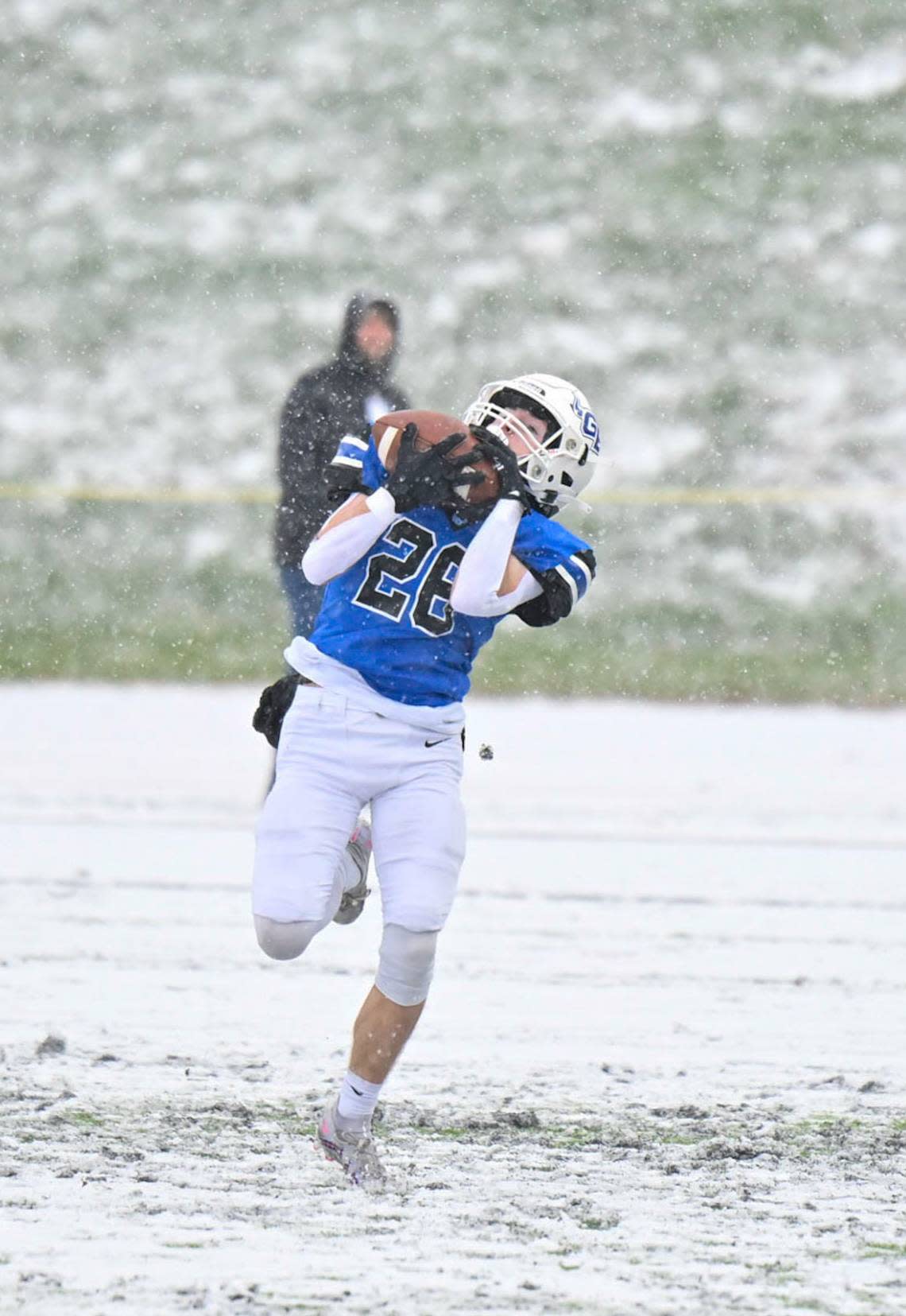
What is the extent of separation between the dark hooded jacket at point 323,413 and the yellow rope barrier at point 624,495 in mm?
8187

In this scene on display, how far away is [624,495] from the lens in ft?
58.7

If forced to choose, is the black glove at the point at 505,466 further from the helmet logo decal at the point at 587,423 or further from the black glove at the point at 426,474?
the helmet logo decal at the point at 587,423

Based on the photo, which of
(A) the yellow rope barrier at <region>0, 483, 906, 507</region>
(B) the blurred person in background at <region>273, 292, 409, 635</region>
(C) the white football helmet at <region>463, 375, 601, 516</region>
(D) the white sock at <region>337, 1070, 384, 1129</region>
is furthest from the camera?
(A) the yellow rope barrier at <region>0, 483, 906, 507</region>

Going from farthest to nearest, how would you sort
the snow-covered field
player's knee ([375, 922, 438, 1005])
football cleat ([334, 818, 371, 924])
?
football cleat ([334, 818, 371, 924]) → player's knee ([375, 922, 438, 1005]) → the snow-covered field

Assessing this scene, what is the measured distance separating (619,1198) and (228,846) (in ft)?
15.4

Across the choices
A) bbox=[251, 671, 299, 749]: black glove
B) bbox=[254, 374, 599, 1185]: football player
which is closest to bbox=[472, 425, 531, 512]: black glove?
bbox=[254, 374, 599, 1185]: football player

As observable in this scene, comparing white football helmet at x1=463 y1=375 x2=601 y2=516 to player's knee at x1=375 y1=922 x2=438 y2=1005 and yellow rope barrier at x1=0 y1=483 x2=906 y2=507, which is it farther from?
yellow rope barrier at x1=0 y1=483 x2=906 y2=507

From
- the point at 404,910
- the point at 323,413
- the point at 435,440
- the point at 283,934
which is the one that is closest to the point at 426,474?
the point at 435,440

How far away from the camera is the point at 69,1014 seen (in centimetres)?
588

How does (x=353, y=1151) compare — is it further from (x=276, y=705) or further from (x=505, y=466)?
(x=505, y=466)

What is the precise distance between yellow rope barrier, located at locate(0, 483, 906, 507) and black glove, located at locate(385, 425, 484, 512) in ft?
42.7

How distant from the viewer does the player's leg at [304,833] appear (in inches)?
187

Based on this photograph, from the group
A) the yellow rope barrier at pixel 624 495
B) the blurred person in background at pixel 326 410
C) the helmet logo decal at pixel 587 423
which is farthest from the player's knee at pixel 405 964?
the yellow rope barrier at pixel 624 495

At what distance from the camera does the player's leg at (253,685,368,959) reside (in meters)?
4.74
